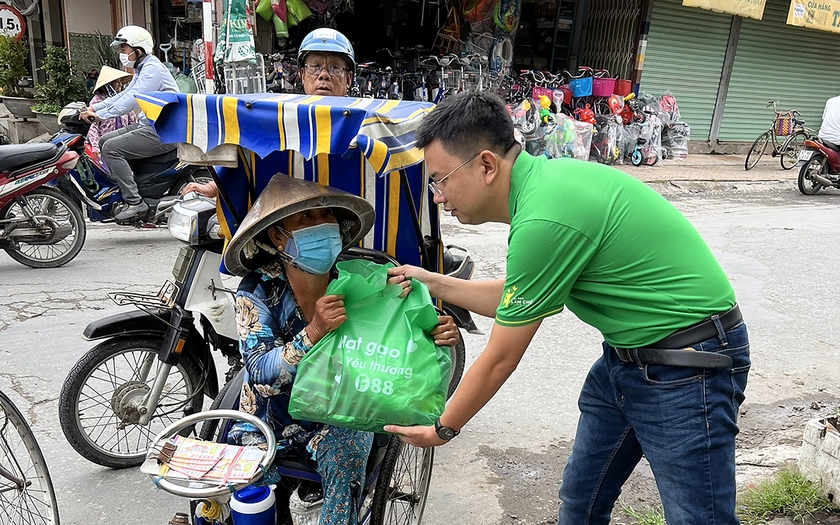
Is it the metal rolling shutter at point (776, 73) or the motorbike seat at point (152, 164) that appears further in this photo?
the metal rolling shutter at point (776, 73)

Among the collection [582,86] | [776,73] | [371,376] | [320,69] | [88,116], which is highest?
[776,73]

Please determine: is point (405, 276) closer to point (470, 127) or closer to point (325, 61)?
point (470, 127)

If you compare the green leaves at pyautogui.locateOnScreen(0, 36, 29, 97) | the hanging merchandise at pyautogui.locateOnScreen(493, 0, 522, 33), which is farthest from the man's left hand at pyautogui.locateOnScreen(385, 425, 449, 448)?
the green leaves at pyautogui.locateOnScreen(0, 36, 29, 97)

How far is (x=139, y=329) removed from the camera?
2.76 metres

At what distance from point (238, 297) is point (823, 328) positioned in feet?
15.3

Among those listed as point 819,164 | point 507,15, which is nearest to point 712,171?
point 819,164

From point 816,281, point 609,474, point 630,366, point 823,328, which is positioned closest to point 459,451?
point 609,474

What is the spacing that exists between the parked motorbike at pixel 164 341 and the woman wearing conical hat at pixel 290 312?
1.98ft

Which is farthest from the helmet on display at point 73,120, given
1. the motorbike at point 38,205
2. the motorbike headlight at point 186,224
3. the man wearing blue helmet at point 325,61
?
the motorbike headlight at point 186,224

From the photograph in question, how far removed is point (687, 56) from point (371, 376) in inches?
530

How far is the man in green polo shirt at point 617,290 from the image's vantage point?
5.50 ft

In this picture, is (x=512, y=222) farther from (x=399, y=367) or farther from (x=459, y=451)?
(x=459, y=451)

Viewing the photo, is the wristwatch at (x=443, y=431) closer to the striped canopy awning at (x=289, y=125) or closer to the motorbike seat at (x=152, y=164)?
the striped canopy awning at (x=289, y=125)

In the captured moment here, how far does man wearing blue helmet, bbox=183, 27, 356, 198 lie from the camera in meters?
3.58
